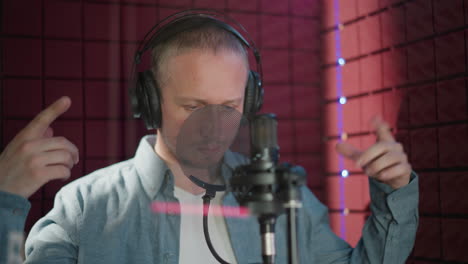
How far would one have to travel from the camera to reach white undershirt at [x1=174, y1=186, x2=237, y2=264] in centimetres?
130

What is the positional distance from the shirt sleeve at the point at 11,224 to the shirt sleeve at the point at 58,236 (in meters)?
0.34

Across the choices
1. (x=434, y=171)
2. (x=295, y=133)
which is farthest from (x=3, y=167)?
(x=295, y=133)

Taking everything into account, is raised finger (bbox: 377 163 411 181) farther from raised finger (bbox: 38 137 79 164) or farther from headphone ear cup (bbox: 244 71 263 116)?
raised finger (bbox: 38 137 79 164)

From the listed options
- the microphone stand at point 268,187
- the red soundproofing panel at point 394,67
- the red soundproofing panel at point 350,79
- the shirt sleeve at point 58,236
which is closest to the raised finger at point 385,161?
the microphone stand at point 268,187

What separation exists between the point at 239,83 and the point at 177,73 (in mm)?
160

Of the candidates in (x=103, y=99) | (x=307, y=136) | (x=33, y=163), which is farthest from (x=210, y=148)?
(x=307, y=136)

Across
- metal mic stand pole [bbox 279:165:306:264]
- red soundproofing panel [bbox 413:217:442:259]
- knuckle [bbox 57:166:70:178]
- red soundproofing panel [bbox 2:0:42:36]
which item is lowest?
red soundproofing panel [bbox 413:217:442:259]

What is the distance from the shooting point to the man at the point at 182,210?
1182 millimetres

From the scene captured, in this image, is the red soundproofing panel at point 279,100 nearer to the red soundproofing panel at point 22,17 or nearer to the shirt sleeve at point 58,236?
the red soundproofing panel at point 22,17

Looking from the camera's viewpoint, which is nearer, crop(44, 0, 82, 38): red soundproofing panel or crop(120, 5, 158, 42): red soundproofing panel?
crop(44, 0, 82, 38): red soundproofing panel

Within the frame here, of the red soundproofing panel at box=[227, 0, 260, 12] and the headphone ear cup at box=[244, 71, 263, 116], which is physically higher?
the red soundproofing panel at box=[227, 0, 260, 12]

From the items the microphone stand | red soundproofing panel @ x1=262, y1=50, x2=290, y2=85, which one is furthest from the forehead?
red soundproofing panel @ x1=262, y1=50, x2=290, y2=85

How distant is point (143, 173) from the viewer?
1.43 m

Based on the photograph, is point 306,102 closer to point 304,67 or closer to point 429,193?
point 304,67
